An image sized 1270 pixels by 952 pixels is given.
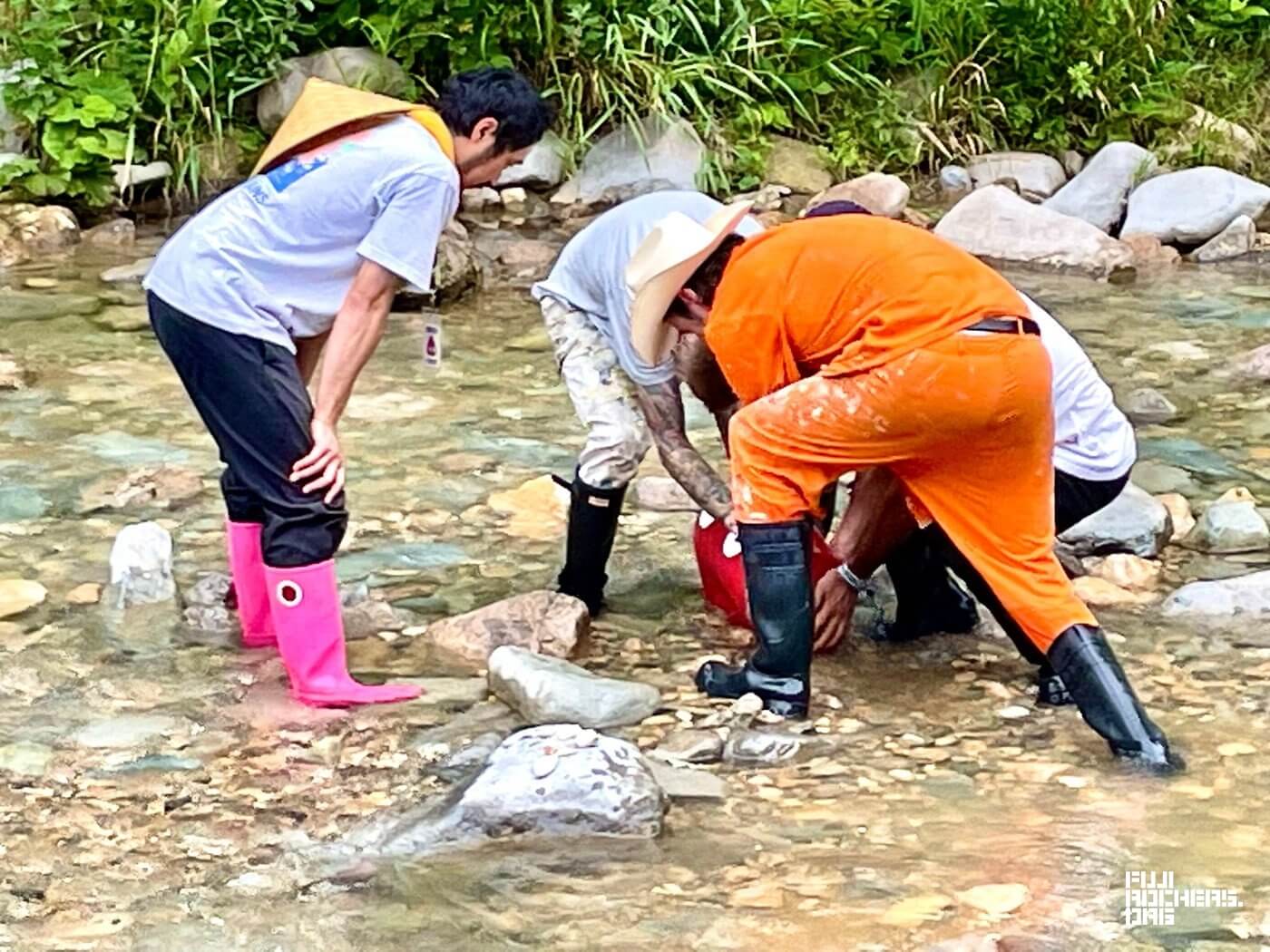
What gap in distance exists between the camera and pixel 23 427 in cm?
640

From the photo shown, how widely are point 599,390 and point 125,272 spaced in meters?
4.66

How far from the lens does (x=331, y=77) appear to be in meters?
10.3

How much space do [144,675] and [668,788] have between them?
1.34m

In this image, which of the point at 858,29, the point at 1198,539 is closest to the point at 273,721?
the point at 1198,539

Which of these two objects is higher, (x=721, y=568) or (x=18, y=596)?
(x=721, y=568)

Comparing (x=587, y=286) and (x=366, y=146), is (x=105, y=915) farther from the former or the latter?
(x=587, y=286)

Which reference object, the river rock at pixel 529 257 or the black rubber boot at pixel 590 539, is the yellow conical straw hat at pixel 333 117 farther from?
the river rock at pixel 529 257

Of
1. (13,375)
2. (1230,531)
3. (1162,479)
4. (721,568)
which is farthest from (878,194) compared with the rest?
(721,568)

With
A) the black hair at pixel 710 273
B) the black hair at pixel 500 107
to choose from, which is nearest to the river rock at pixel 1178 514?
the black hair at pixel 710 273

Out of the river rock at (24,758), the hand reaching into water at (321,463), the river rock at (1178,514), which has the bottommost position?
the river rock at (1178,514)

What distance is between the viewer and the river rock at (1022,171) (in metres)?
10.6

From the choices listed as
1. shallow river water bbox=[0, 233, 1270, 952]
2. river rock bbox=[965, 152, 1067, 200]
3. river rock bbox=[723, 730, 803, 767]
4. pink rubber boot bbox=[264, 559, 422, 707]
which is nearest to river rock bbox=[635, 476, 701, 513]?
shallow river water bbox=[0, 233, 1270, 952]

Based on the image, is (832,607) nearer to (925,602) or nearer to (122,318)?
(925,602)

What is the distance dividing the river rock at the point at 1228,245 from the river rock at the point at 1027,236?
48 cm
